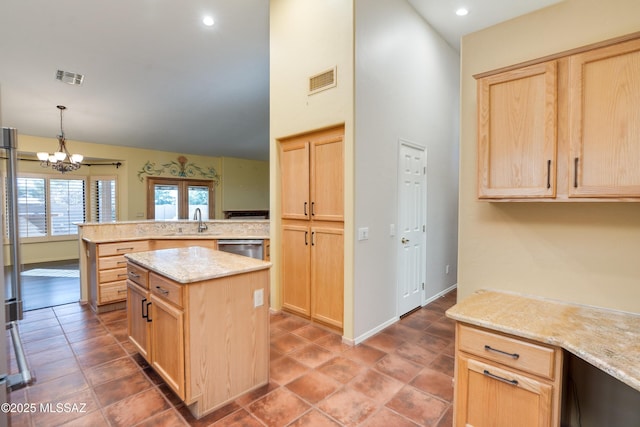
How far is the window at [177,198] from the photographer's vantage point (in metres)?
7.98

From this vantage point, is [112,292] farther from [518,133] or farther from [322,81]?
[518,133]

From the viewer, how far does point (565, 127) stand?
160cm

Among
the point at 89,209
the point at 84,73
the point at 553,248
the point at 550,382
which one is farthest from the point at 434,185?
the point at 89,209

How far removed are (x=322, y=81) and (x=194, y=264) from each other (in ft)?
6.96

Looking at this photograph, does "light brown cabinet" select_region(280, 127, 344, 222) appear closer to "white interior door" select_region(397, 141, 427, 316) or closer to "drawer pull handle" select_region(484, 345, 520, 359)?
"white interior door" select_region(397, 141, 427, 316)

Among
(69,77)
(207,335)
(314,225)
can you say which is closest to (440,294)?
(314,225)

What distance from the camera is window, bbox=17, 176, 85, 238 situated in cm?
711

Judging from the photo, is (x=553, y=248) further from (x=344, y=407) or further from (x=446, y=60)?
(x=446, y=60)

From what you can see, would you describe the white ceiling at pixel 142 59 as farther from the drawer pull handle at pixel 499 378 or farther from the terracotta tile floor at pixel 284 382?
the drawer pull handle at pixel 499 378

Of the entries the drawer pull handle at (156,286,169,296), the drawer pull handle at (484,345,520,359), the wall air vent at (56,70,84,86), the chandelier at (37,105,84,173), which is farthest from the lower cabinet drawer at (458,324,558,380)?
the chandelier at (37,105,84,173)

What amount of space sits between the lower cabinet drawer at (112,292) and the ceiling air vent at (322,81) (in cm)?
333

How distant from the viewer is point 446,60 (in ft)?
14.7

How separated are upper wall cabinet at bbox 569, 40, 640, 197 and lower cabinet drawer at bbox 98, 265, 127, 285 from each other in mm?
4556

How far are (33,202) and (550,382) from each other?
31.8ft
